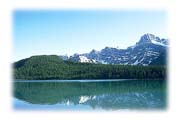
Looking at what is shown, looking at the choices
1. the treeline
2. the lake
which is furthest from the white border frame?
the treeline

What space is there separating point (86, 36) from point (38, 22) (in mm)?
432

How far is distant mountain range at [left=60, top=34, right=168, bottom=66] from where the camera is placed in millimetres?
3789

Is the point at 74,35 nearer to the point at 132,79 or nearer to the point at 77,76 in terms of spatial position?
the point at 77,76

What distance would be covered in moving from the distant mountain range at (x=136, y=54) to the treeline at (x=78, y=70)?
45mm

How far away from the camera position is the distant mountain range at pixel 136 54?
379 cm

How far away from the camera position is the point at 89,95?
3896 millimetres

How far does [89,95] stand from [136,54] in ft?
Answer: 1.81

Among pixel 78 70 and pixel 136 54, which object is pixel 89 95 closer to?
pixel 78 70
